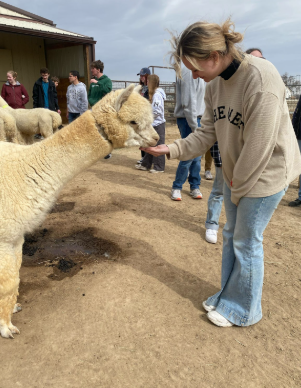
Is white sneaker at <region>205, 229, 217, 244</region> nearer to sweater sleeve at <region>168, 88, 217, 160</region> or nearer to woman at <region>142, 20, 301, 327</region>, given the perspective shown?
woman at <region>142, 20, 301, 327</region>

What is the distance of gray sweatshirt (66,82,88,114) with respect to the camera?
859cm

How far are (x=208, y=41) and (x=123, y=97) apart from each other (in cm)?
72

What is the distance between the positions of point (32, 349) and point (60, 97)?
1530 cm

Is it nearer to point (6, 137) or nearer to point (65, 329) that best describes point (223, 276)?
point (65, 329)

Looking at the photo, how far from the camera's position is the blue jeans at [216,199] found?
4.07m

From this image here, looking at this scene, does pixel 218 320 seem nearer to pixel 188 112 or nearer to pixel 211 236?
pixel 211 236

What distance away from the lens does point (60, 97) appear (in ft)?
51.9

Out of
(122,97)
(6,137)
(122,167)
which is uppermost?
(122,97)

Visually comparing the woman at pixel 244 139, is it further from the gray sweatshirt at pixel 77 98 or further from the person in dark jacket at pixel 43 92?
the person in dark jacket at pixel 43 92

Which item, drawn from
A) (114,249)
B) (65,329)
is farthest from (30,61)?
(65,329)

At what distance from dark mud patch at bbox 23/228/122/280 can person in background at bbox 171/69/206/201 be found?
202 cm

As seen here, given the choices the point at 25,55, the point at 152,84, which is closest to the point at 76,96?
the point at 152,84

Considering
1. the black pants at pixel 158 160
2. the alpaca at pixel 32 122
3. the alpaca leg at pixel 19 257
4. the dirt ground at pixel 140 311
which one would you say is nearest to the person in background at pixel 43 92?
the alpaca at pixel 32 122

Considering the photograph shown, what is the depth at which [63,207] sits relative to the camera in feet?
17.3
